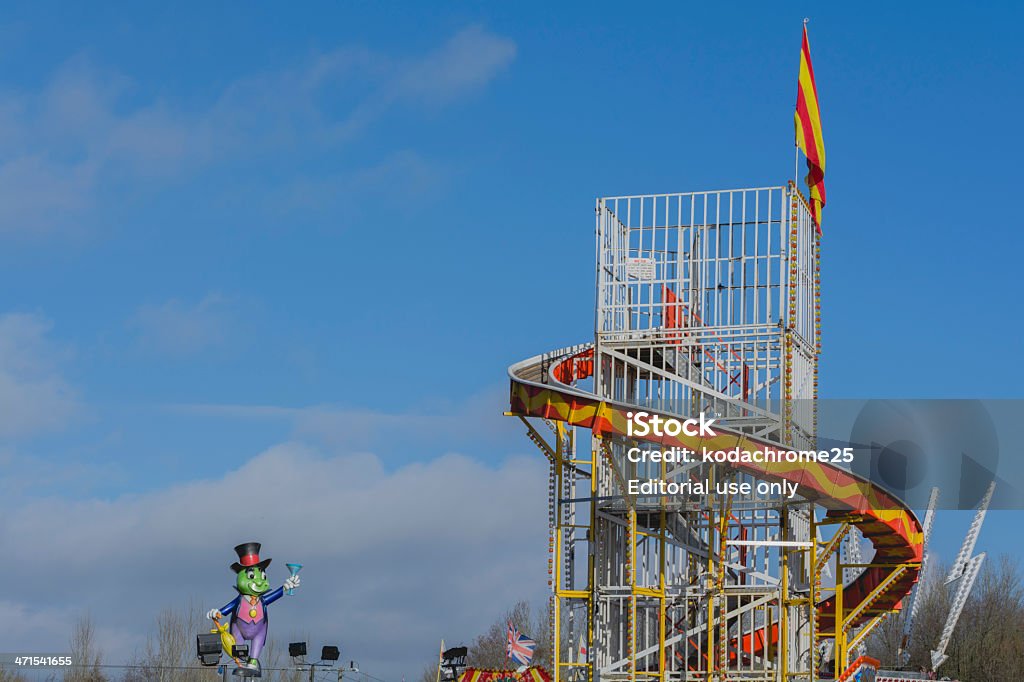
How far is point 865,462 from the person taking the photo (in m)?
35.3

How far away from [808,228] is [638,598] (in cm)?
921

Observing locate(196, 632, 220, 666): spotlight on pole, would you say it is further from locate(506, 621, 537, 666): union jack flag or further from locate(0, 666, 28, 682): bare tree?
locate(0, 666, 28, 682): bare tree

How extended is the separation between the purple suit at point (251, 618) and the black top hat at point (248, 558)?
65 centimetres

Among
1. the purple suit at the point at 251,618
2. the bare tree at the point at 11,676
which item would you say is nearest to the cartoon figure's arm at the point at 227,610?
the purple suit at the point at 251,618

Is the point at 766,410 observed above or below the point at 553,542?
above

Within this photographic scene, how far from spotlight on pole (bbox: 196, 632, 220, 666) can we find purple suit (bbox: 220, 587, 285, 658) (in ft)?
9.44

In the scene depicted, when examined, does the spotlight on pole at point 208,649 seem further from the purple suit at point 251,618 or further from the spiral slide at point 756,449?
the spiral slide at point 756,449

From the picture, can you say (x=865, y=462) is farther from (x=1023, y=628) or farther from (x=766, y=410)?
(x=1023, y=628)

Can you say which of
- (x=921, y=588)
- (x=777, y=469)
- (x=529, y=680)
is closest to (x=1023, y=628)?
(x=921, y=588)

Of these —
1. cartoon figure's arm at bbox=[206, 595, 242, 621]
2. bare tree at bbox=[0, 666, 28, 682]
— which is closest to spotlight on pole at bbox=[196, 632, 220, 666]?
cartoon figure's arm at bbox=[206, 595, 242, 621]

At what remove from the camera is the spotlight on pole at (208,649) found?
32.0 meters

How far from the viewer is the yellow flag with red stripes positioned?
37.9 m

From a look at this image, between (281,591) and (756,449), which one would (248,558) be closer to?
(281,591)

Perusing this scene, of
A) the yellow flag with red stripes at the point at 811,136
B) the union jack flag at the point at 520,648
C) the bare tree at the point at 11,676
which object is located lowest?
the bare tree at the point at 11,676
